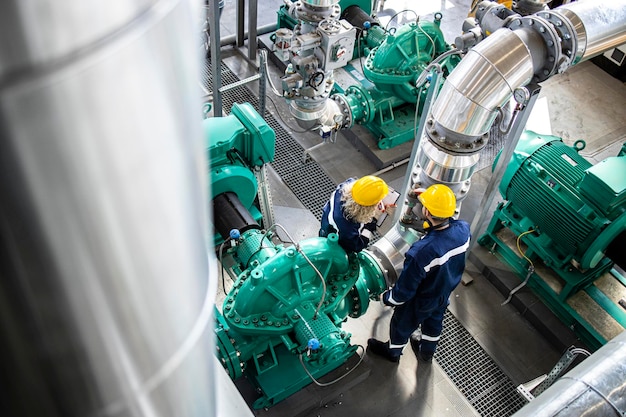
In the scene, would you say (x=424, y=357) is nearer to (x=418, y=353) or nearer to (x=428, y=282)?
(x=418, y=353)

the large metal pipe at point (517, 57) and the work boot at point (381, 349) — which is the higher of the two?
the large metal pipe at point (517, 57)

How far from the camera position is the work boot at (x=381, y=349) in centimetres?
459

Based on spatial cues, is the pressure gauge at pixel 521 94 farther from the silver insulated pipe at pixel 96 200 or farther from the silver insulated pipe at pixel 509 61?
the silver insulated pipe at pixel 96 200

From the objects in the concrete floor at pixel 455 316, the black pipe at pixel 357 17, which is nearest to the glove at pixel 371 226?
the concrete floor at pixel 455 316

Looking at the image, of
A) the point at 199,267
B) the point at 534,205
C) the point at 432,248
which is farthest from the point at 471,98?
the point at 199,267

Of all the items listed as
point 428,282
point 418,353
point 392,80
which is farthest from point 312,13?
point 418,353

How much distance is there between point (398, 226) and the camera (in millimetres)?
4305

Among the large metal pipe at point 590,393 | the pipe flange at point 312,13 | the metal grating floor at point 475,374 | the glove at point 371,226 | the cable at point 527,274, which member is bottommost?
the metal grating floor at point 475,374

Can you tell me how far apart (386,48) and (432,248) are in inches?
105

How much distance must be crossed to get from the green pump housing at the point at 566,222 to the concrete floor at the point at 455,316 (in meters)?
0.21

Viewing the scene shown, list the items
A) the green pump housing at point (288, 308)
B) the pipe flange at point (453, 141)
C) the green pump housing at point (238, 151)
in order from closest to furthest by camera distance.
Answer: the pipe flange at point (453, 141), the green pump housing at point (288, 308), the green pump housing at point (238, 151)

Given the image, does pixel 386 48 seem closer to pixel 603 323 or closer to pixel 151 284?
pixel 603 323

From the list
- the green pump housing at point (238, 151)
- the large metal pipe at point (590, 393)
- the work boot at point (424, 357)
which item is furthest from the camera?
the work boot at point (424, 357)

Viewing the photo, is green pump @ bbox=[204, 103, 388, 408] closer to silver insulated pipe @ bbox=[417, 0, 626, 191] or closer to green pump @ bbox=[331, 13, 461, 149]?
silver insulated pipe @ bbox=[417, 0, 626, 191]
